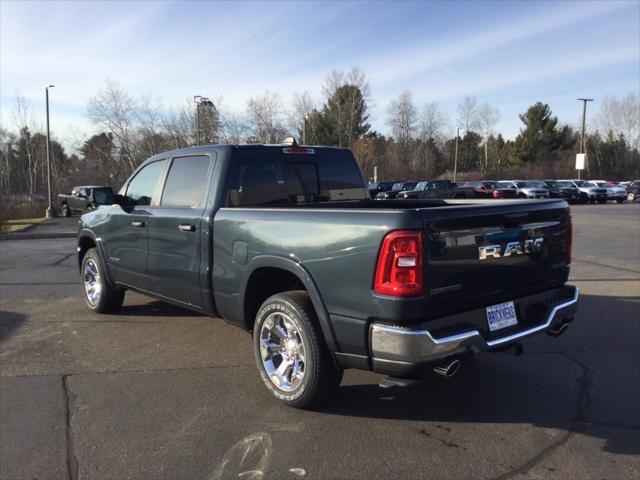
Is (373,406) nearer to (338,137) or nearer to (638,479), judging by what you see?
(638,479)

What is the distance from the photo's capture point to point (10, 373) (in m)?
4.48

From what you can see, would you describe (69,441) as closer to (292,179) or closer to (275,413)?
(275,413)

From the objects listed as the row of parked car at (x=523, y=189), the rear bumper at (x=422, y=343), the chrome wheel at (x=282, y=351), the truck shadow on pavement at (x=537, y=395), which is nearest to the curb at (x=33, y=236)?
the chrome wheel at (x=282, y=351)

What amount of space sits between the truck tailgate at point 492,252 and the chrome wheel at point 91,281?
4.72 m

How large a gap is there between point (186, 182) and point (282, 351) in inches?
77.7

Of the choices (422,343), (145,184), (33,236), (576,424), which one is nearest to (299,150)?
(145,184)

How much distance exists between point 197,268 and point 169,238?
0.54 m

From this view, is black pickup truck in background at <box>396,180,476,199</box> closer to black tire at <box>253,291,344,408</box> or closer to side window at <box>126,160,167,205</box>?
side window at <box>126,160,167,205</box>

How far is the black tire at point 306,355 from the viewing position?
344cm

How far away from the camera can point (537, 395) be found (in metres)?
4.01

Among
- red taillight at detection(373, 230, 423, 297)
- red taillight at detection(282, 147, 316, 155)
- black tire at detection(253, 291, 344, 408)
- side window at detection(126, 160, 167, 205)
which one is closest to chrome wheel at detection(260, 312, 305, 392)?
black tire at detection(253, 291, 344, 408)

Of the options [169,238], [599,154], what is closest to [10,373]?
[169,238]

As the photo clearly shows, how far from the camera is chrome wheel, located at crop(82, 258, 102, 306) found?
251 inches

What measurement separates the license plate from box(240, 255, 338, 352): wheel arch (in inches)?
40.8
